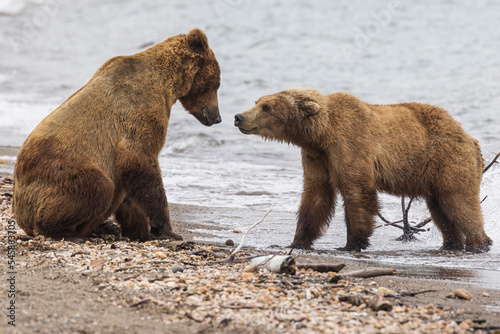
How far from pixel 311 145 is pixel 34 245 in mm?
2973

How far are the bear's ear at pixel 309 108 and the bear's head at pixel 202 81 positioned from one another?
0.89 metres

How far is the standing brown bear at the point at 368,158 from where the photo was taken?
6984 millimetres

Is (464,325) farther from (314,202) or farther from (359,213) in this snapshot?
(314,202)

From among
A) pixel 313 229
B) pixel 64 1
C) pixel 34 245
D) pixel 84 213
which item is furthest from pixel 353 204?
pixel 64 1

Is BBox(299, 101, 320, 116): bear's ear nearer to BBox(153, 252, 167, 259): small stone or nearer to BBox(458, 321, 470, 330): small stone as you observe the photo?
BBox(153, 252, 167, 259): small stone

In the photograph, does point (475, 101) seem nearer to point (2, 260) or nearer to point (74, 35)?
point (2, 260)

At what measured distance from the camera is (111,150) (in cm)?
607

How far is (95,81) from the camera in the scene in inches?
248

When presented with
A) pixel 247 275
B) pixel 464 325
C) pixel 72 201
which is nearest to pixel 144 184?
pixel 72 201

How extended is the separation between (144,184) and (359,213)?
2.25 meters

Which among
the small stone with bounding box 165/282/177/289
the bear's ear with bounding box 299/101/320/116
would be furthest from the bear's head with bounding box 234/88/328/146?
the small stone with bounding box 165/282/177/289

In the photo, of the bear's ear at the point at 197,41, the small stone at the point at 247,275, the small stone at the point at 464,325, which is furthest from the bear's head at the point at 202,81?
the small stone at the point at 464,325

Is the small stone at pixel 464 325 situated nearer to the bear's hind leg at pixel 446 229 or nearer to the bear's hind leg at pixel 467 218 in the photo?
the bear's hind leg at pixel 467 218

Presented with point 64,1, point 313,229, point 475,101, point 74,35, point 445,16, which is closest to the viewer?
point 313,229
